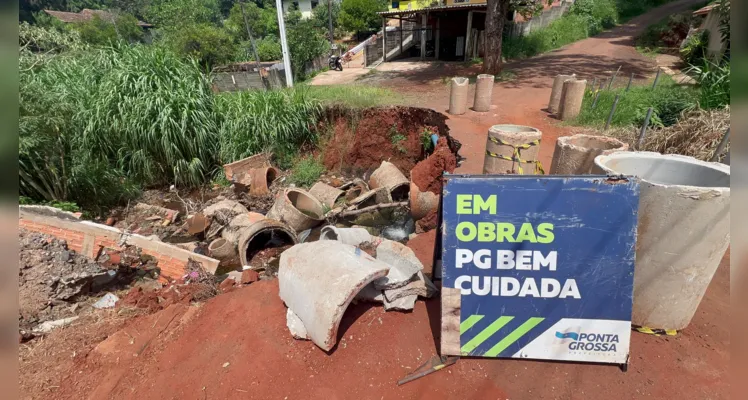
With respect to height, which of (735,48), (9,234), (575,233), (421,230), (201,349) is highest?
(735,48)

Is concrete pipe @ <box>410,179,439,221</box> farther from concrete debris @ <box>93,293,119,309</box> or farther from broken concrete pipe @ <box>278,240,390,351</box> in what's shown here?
concrete debris @ <box>93,293,119,309</box>

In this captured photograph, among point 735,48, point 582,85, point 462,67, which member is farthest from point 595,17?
point 735,48

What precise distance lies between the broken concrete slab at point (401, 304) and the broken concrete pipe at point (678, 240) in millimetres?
1871

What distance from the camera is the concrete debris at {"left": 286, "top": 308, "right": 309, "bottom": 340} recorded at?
317 centimetres

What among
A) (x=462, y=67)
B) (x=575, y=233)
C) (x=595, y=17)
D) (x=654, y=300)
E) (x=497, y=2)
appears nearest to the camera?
(x=575, y=233)

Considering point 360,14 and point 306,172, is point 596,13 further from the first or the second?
point 306,172

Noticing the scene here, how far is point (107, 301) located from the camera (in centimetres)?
463

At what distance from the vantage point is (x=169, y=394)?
2.86m

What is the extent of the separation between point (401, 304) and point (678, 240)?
2234mm

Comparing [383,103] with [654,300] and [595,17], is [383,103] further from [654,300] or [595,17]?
[595,17]

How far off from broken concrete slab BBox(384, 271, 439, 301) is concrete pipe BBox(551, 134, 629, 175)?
6.56ft

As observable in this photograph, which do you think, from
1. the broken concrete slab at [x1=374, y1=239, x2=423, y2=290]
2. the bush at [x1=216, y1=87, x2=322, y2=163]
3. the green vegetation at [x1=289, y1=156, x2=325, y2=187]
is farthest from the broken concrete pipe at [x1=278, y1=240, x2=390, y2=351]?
→ the bush at [x1=216, y1=87, x2=322, y2=163]

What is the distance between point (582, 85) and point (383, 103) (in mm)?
5144

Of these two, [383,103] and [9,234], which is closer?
[9,234]
